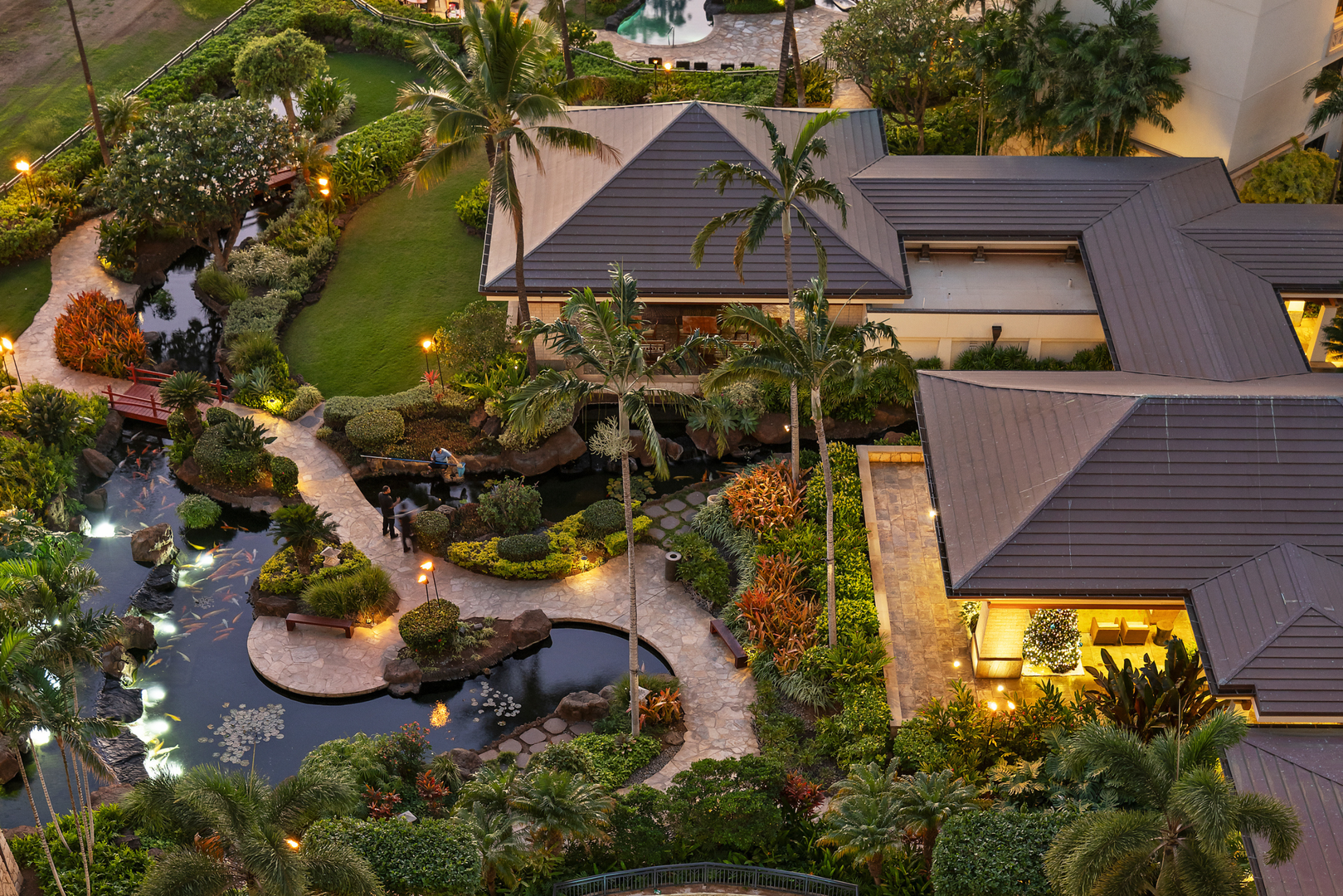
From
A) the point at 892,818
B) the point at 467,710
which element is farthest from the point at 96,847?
the point at 892,818

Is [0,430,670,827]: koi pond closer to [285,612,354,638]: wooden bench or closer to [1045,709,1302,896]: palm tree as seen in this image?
[285,612,354,638]: wooden bench

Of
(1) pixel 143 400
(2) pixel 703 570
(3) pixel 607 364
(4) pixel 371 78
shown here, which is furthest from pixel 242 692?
(4) pixel 371 78

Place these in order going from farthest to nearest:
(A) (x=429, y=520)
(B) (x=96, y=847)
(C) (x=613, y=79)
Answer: (C) (x=613, y=79) < (A) (x=429, y=520) < (B) (x=96, y=847)

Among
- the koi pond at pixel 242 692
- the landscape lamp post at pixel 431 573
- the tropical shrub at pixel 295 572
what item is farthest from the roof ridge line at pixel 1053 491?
the tropical shrub at pixel 295 572

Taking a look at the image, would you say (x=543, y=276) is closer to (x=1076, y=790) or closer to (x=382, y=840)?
(x=382, y=840)

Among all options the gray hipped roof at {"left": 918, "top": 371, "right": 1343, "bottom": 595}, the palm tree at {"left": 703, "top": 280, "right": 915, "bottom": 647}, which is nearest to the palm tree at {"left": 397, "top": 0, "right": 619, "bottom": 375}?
the palm tree at {"left": 703, "top": 280, "right": 915, "bottom": 647}

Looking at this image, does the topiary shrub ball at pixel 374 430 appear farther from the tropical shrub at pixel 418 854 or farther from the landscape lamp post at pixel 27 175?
the landscape lamp post at pixel 27 175
